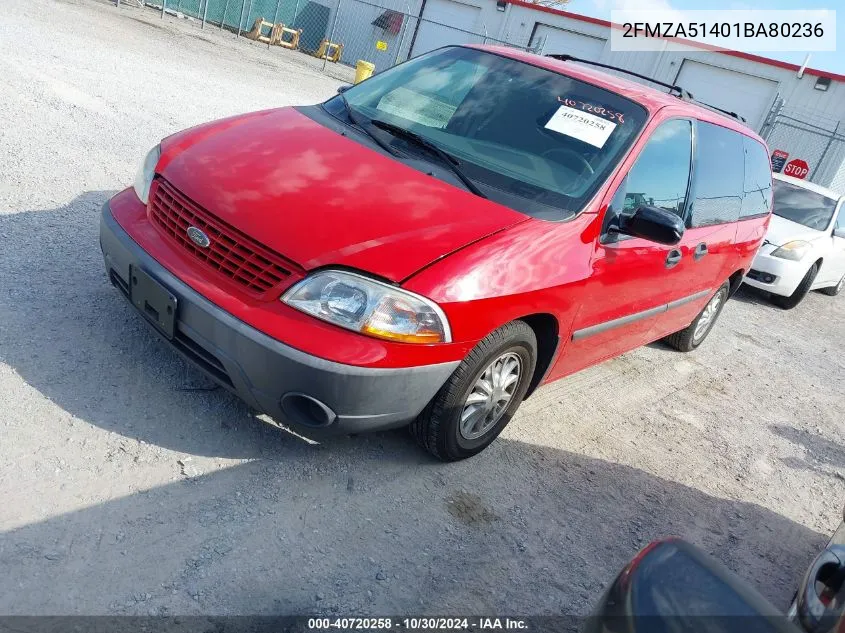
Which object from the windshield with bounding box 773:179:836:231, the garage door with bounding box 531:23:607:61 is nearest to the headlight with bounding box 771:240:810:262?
the windshield with bounding box 773:179:836:231

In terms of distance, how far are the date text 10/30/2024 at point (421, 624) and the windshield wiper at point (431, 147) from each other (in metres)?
1.80

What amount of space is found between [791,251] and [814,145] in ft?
45.3

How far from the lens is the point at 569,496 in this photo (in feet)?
11.6

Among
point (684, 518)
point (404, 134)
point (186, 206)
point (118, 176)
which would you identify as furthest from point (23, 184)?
point (684, 518)

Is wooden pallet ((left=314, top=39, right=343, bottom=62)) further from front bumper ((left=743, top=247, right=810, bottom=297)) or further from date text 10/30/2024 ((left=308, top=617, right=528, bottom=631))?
date text 10/30/2024 ((left=308, top=617, right=528, bottom=631))

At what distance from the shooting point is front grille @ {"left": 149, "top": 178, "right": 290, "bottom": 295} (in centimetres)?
278

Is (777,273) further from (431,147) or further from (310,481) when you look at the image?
(310,481)

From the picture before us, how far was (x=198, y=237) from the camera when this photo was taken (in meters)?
2.94

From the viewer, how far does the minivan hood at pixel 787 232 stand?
28.0ft

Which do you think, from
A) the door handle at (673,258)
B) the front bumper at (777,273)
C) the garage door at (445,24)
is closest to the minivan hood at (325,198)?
the door handle at (673,258)

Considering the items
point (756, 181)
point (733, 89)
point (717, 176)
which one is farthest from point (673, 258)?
point (733, 89)

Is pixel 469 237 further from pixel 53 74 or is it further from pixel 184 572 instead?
pixel 53 74

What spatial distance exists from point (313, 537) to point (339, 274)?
1.00 m

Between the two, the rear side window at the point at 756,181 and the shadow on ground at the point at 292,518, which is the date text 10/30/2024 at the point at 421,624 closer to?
the shadow on ground at the point at 292,518
